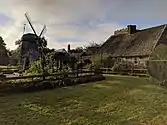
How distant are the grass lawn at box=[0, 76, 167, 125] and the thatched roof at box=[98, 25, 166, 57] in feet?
68.6

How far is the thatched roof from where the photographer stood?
3775 cm

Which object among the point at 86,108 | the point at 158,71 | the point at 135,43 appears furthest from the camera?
the point at 135,43

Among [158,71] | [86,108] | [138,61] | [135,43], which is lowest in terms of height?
[86,108]

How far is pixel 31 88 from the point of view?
59.5 ft

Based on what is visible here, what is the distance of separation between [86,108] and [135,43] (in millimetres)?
30133

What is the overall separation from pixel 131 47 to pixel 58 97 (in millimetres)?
27350

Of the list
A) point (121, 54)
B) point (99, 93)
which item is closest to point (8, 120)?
point (99, 93)

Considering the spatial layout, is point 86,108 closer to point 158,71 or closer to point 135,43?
point 158,71

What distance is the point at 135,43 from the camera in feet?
136

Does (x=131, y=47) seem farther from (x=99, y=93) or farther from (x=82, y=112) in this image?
(x=82, y=112)

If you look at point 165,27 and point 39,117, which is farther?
point 165,27

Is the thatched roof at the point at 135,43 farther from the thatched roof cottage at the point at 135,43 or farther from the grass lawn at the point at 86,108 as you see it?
the grass lawn at the point at 86,108

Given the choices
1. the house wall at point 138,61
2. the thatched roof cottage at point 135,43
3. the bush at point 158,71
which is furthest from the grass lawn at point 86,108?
the house wall at point 138,61

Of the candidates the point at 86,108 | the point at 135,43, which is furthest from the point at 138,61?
the point at 86,108
